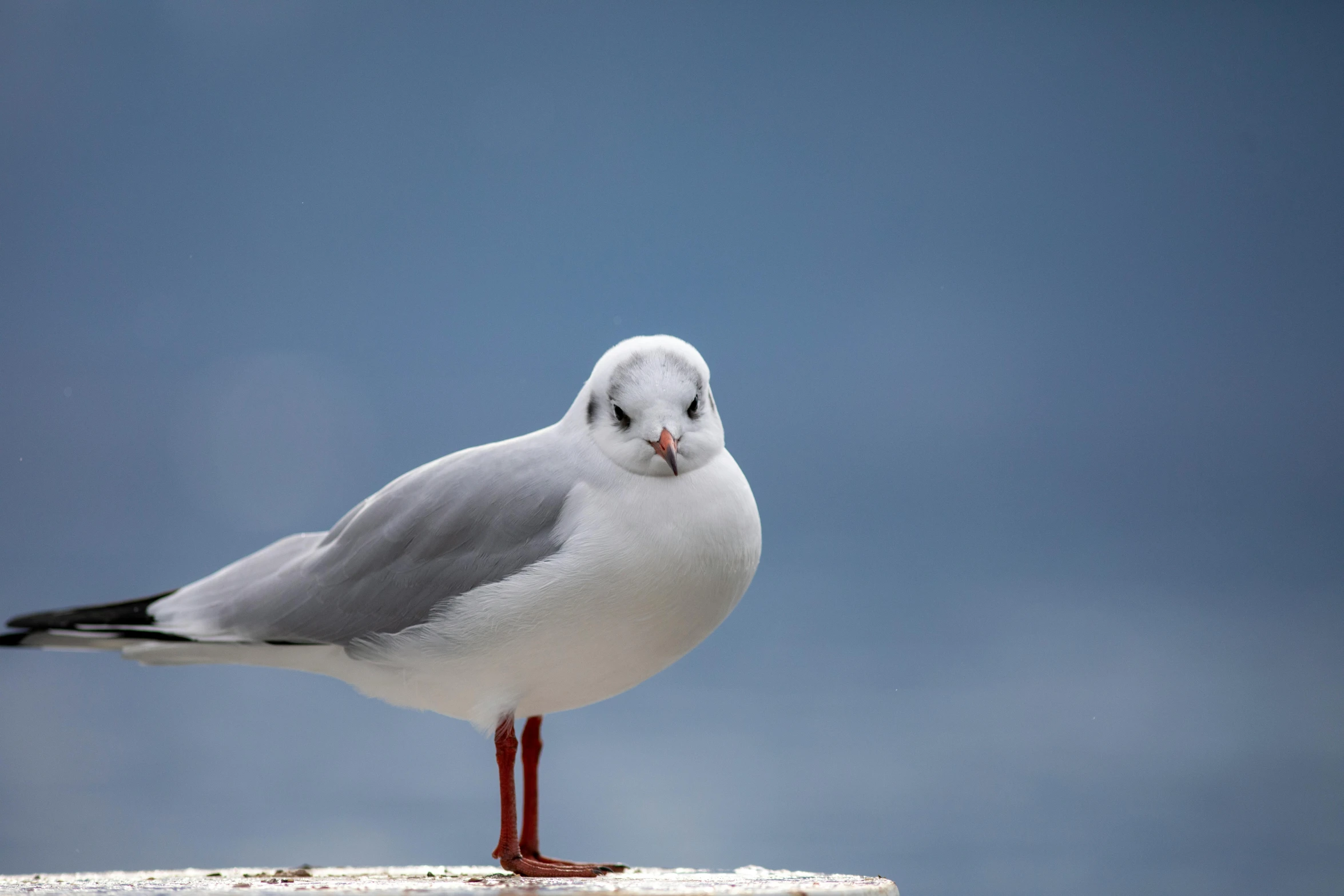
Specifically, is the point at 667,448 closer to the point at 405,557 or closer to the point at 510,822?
the point at 405,557

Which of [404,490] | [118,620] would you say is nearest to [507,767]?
[404,490]

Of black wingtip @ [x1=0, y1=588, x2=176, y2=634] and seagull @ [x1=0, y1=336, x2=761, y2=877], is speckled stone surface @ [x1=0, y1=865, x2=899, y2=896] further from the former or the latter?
black wingtip @ [x1=0, y1=588, x2=176, y2=634]

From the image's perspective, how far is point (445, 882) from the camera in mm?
3330

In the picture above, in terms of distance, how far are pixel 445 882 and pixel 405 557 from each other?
2.93ft

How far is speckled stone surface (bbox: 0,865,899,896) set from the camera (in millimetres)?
2973

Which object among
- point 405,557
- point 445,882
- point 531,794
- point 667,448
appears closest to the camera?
point 667,448

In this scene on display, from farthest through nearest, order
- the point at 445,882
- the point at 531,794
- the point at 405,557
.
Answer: the point at 531,794, the point at 405,557, the point at 445,882

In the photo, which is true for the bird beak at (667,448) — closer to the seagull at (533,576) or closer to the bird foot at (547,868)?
the seagull at (533,576)

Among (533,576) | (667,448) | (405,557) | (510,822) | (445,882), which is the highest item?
(667,448)

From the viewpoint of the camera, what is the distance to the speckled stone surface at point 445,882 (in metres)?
2.97

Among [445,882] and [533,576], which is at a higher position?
[533,576]

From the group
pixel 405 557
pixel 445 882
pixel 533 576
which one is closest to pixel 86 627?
pixel 405 557

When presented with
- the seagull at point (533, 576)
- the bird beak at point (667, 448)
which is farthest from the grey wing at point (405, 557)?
the bird beak at point (667, 448)

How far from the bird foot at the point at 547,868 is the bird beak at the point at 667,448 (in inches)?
44.7
